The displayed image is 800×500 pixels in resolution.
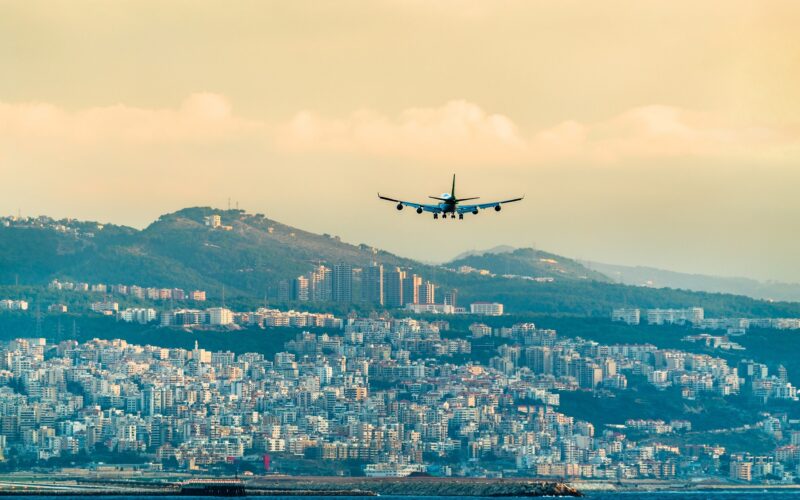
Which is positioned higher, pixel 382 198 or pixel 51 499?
pixel 382 198

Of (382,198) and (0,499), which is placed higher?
(382,198)

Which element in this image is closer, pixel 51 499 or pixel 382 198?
pixel 382 198

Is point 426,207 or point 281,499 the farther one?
point 281,499

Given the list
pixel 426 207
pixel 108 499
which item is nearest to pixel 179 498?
pixel 108 499

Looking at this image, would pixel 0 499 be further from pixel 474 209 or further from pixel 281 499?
pixel 474 209

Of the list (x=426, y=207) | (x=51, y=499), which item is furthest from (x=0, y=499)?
(x=426, y=207)

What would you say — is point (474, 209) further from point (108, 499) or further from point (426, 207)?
point (108, 499)

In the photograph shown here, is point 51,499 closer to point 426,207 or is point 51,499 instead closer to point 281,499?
point 281,499

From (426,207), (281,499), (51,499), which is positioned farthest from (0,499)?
(426,207)
